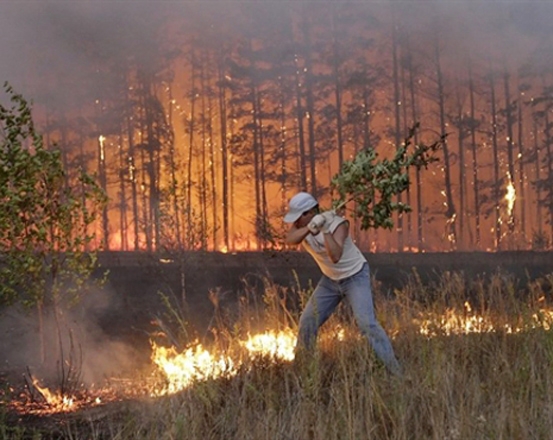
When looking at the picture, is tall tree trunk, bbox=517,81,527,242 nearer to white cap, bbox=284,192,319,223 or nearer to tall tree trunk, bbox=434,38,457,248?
tall tree trunk, bbox=434,38,457,248

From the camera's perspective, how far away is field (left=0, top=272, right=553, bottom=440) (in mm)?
4777

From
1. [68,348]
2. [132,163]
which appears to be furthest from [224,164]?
[68,348]

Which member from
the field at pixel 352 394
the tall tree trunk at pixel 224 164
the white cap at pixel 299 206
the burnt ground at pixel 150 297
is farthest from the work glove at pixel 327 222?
the tall tree trunk at pixel 224 164

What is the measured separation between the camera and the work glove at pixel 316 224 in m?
6.32

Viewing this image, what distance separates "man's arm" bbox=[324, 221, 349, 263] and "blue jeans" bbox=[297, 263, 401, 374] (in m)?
0.30

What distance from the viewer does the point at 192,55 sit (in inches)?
1220

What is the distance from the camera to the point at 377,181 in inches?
272

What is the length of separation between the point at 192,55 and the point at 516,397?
26996 mm

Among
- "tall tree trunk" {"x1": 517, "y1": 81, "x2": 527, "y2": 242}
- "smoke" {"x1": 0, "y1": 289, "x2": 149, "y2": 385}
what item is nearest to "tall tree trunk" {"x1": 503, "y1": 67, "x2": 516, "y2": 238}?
"tall tree trunk" {"x1": 517, "y1": 81, "x2": 527, "y2": 242}

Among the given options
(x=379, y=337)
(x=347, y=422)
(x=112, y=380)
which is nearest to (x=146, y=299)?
(x=112, y=380)

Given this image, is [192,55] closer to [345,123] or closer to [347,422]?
[345,123]

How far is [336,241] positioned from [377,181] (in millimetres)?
806

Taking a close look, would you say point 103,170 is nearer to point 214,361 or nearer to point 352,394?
point 214,361

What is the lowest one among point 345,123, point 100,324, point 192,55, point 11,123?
Result: point 100,324
